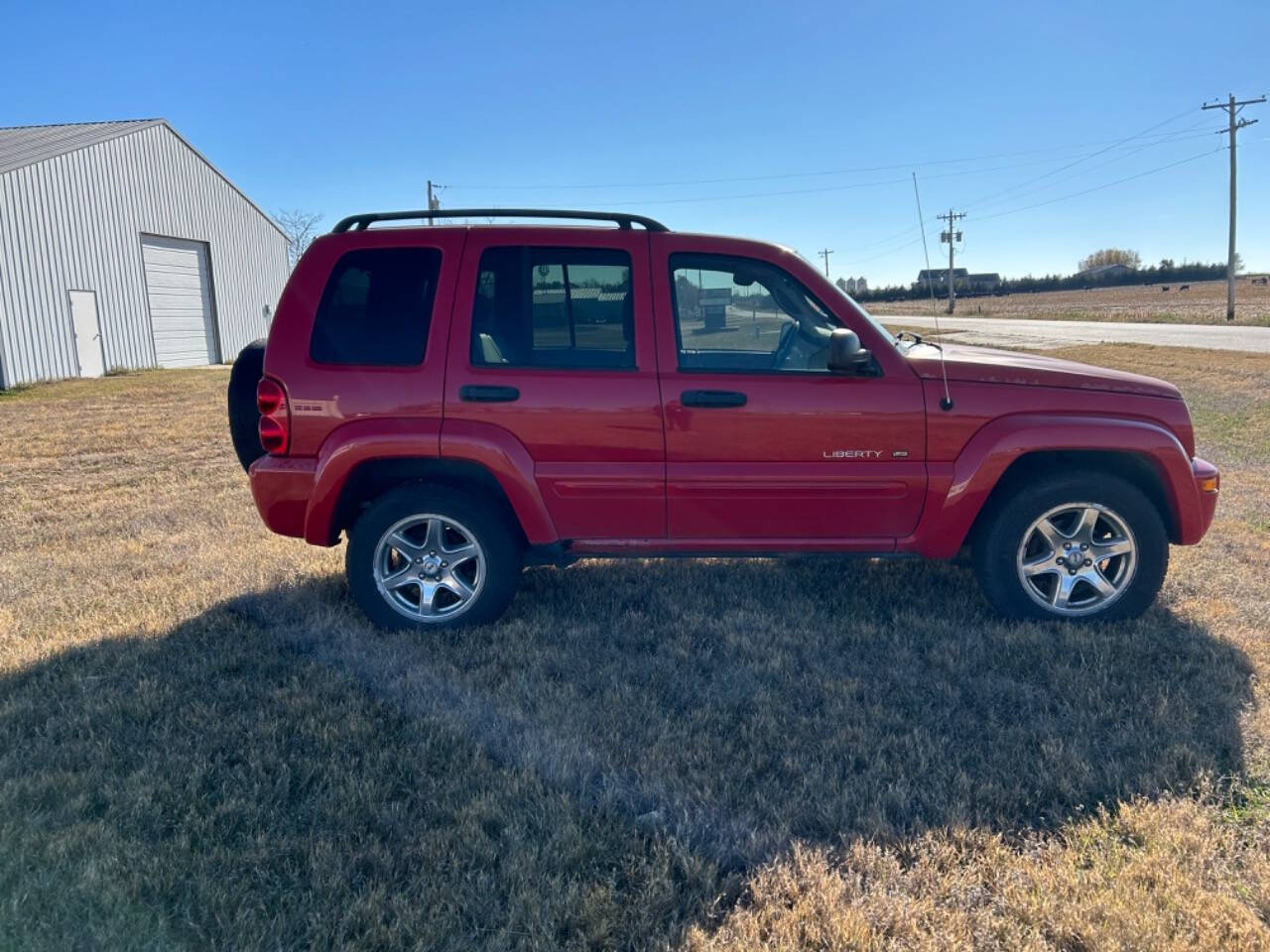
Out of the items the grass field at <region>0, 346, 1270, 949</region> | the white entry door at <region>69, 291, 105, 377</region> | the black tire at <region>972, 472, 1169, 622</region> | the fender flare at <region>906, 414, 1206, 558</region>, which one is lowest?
the grass field at <region>0, 346, 1270, 949</region>

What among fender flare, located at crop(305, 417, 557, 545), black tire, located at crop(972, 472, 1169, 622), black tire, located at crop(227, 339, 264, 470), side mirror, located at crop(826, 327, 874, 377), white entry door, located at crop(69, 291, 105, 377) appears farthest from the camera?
white entry door, located at crop(69, 291, 105, 377)

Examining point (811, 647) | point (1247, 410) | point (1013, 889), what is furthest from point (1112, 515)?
point (1247, 410)

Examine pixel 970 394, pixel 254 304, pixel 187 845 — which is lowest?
pixel 187 845

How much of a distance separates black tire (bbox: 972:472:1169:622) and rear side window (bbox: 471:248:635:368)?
1954 millimetres

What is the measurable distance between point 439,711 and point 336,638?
39.3 inches

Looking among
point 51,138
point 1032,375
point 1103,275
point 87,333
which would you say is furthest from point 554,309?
point 1103,275

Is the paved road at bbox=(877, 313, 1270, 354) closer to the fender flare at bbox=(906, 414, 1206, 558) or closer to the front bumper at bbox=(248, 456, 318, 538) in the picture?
the fender flare at bbox=(906, 414, 1206, 558)

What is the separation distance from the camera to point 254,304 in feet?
85.9

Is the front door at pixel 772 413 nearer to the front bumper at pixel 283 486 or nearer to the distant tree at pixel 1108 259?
→ the front bumper at pixel 283 486

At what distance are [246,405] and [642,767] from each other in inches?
113

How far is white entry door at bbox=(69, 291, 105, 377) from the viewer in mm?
19250

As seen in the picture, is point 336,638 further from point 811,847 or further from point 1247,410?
point 1247,410

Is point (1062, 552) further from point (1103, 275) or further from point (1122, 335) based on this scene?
point (1103, 275)

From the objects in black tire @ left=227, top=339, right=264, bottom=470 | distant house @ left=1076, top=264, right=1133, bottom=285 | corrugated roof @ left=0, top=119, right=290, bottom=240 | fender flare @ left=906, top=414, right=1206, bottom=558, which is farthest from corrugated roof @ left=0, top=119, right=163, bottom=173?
distant house @ left=1076, top=264, right=1133, bottom=285
